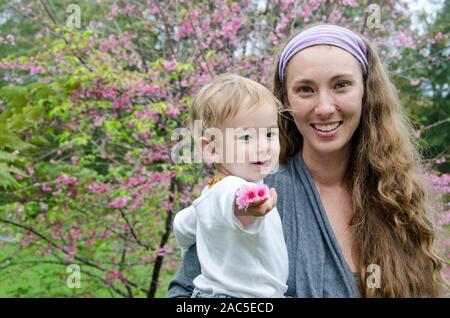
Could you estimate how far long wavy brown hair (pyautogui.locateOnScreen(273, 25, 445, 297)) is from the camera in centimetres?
179

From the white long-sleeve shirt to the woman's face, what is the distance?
390 millimetres

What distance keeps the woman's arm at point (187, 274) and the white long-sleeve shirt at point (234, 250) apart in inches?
6.4

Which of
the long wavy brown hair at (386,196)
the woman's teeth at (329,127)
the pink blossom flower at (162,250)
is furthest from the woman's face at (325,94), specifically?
the pink blossom flower at (162,250)

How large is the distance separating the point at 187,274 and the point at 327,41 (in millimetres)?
885

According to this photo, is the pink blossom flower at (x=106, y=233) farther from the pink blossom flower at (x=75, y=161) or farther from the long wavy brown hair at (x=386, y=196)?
the long wavy brown hair at (x=386, y=196)

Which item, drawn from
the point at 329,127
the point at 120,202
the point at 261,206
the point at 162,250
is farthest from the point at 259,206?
the point at 120,202

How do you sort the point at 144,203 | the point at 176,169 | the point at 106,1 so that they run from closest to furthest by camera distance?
1. the point at 176,169
2. the point at 144,203
3. the point at 106,1

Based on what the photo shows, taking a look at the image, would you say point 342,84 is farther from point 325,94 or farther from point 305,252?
point 305,252

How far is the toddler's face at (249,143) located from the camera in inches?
57.1

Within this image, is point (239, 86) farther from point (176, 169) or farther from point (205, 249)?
point (176, 169)

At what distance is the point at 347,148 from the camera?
201 cm

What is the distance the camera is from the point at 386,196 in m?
1.89
